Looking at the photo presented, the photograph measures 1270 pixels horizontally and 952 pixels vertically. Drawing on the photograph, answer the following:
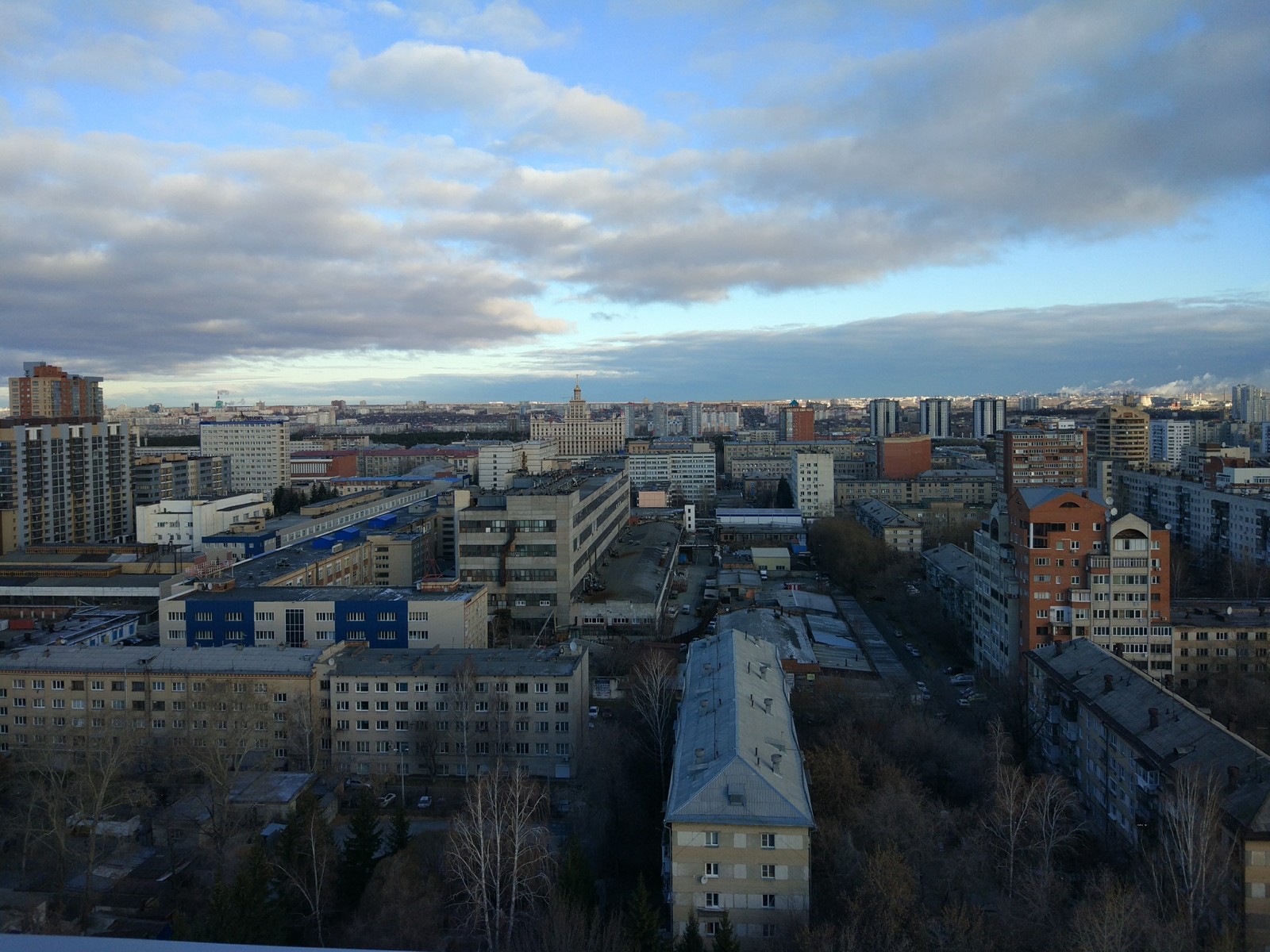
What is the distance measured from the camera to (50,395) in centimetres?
3297

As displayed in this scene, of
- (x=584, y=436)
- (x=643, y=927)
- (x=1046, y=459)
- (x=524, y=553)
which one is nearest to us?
(x=643, y=927)

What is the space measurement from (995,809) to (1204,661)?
6.84 metres

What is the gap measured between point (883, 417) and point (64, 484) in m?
49.3

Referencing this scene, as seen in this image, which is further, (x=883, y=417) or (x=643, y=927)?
(x=883, y=417)

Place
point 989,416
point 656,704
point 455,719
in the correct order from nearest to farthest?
point 656,704
point 455,719
point 989,416

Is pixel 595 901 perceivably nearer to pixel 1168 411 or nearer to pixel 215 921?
pixel 215 921

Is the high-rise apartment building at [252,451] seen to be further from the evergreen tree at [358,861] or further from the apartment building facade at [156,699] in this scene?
the evergreen tree at [358,861]

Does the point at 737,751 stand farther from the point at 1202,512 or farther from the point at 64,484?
the point at 64,484

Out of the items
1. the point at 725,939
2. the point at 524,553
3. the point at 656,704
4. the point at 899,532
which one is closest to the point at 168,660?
the point at 656,704

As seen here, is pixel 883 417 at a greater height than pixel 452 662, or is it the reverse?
pixel 883 417

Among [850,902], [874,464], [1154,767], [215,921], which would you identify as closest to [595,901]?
[850,902]

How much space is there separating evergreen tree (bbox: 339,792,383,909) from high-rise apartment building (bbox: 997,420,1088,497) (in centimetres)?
2541

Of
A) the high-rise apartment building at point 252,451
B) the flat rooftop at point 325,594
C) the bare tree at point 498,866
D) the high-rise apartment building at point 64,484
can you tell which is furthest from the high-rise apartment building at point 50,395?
the bare tree at point 498,866

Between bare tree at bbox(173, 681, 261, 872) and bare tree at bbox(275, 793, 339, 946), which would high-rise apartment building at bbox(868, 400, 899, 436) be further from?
bare tree at bbox(275, 793, 339, 946)
